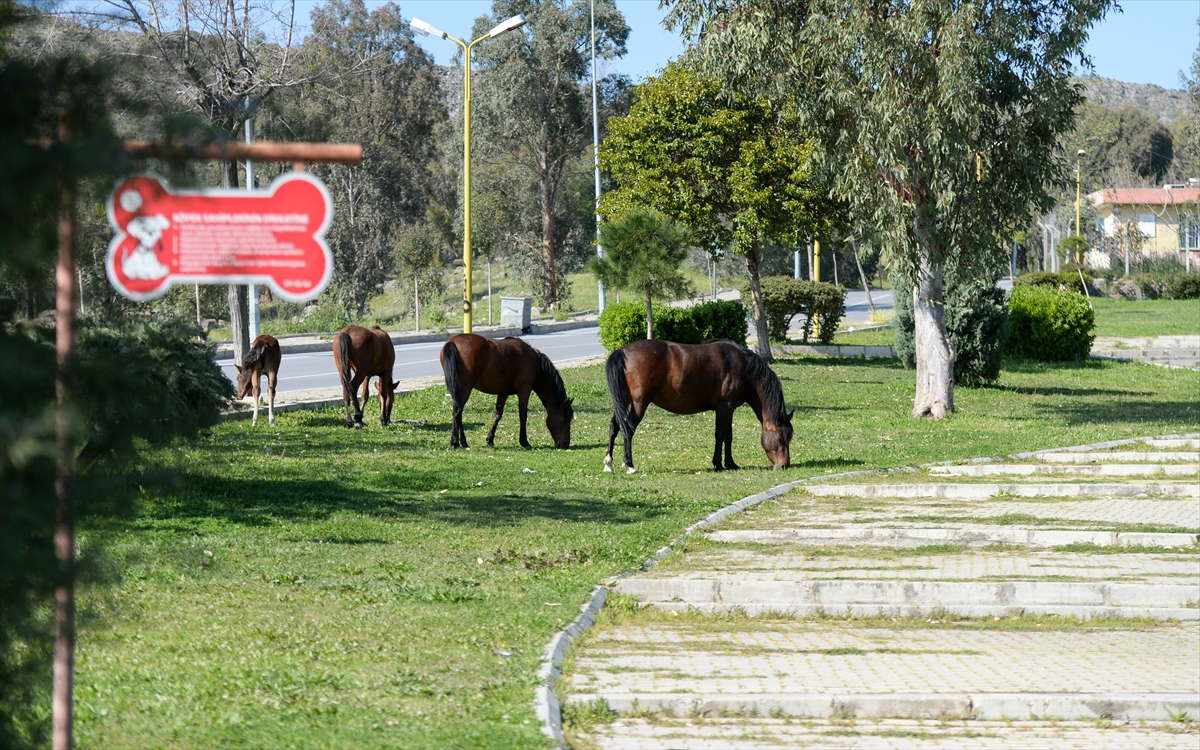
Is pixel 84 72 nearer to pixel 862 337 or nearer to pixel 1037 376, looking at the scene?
pixel 1037 376

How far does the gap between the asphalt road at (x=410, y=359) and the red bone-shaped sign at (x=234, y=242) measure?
18767 millimetres

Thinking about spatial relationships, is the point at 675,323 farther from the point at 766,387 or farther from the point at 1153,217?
the point at 1153,217

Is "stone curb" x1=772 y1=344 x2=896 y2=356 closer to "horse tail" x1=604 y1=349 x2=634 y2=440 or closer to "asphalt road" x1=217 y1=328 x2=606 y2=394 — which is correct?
"asphalt road" x1=217 y1=328 x2=606 y2=394

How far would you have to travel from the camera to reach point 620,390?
15.5 m

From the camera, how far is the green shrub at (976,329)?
2764 centimetres

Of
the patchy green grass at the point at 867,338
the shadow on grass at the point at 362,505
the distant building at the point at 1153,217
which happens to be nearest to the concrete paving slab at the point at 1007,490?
the shadow on grass at the point at 362,505

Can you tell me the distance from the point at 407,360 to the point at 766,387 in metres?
17.2

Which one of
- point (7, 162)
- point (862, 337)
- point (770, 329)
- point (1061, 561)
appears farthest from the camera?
point (862, 337)

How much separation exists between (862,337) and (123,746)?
116 feet

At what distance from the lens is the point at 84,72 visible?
377 cm

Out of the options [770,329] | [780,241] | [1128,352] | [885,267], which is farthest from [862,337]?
[885,267]

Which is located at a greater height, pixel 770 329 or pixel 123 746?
pixel 770 329

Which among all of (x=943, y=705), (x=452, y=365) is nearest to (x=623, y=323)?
(x=452, y=365)

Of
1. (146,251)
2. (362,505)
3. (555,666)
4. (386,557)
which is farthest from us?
(362,505)
